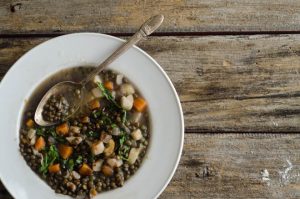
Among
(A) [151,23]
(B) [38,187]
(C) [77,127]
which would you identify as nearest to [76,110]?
(C) [77,127]

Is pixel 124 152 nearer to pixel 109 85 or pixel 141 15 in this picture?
pixel 109 85

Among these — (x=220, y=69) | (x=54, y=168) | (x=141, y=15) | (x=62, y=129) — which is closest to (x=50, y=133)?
(x=62, y=129)

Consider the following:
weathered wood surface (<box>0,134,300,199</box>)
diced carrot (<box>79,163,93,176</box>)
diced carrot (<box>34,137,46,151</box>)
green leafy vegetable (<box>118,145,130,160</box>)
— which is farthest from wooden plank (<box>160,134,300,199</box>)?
diced carrot (<box>34,137,46,151</box>)

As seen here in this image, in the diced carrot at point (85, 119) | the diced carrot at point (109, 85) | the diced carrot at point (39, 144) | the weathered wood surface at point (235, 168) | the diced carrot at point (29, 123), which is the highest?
the diced carrot at point (109, 85)

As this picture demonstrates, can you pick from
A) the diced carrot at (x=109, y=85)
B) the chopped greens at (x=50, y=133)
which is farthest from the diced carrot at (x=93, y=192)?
the diced carrot at (x=109, y=85)

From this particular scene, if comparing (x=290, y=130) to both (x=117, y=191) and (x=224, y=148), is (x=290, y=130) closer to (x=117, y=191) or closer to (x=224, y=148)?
(x=224, y=148)

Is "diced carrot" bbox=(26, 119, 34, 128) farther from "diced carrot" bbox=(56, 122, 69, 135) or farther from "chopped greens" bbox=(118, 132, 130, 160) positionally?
"chopped greens" bbox=(118, 132, 130, 160)

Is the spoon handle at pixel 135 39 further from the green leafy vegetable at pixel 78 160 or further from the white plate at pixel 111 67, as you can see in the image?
the green leafy vegetable at pixel 78 160
